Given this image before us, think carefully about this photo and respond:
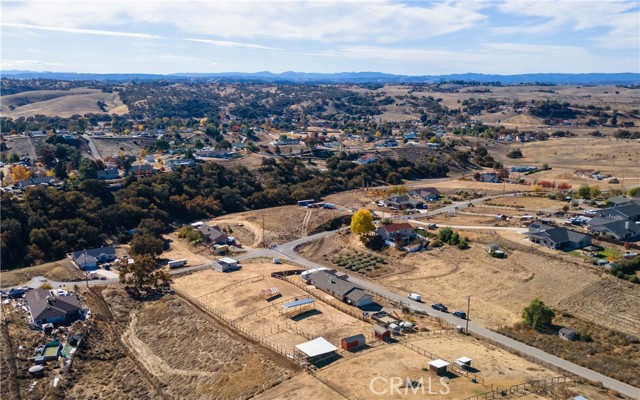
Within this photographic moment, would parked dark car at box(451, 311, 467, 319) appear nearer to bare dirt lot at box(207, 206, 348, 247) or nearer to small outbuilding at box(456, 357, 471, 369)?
small outbuilding at box(456, 357, 471, 369)

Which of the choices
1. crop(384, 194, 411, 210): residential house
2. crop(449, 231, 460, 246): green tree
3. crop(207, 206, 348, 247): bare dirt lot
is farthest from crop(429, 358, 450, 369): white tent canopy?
crop(384, 194, 411, 210): residential house

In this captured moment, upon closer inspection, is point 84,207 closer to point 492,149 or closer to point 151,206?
point 151,206

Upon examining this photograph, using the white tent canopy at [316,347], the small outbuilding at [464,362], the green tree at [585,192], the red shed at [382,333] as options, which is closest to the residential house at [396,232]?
the red shed at [382,333]

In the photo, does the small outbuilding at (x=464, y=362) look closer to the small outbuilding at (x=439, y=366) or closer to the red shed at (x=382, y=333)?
the small outbuilding at (x=439, y=366)

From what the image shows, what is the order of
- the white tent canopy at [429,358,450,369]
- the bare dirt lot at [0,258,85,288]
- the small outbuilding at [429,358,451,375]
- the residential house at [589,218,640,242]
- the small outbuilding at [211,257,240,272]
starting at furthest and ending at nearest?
the residential house at [589,218,640,242] < the small outbuilding at [211,257,240,272] < the bare dirt lot at [0,258,85,288] < the white tent canopy at [429,358,450,369] < the small outbuilding at [429,358,451,375]

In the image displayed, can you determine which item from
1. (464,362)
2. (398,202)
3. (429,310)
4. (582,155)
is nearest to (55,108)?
(398,202)

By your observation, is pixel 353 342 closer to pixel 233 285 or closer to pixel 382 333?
pixel 382 333
